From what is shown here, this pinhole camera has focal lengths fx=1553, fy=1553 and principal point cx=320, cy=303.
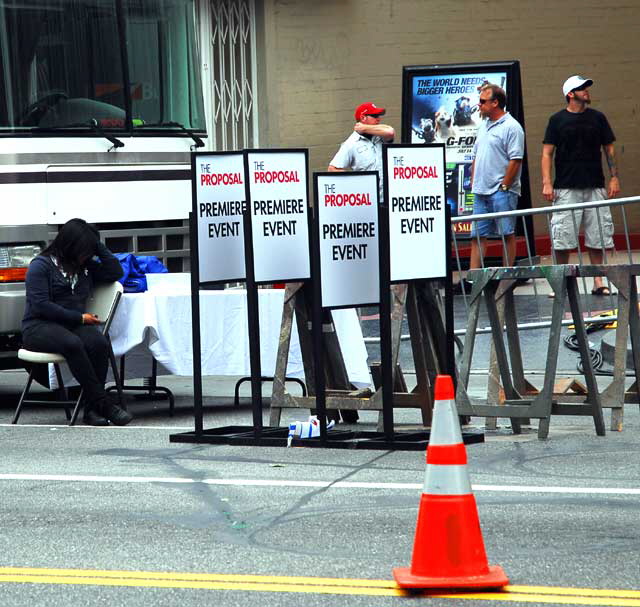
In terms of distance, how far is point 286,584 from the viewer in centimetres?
579

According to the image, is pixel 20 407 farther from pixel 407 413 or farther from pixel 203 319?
pixel 407 413

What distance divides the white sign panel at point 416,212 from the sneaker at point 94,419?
247 centimetres

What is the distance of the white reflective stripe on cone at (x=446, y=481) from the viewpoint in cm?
570

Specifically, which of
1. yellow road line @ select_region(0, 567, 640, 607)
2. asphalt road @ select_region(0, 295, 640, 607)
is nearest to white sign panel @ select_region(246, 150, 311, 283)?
asphalt road @ select_region(0, 295, 640, 607)

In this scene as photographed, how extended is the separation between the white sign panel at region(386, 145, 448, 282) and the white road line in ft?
5.15

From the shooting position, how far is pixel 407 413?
1073 centimetres

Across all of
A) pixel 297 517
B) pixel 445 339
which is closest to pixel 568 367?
pixel 445 339

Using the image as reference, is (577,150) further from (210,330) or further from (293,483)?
(293,483)

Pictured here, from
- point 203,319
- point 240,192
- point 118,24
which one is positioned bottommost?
point 203,319

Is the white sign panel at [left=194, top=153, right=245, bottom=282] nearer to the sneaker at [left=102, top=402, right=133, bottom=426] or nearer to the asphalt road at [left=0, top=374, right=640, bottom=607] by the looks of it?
the asphalt road at [left=0, top=374, right=640, bottom=607]

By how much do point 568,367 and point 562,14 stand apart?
797cm

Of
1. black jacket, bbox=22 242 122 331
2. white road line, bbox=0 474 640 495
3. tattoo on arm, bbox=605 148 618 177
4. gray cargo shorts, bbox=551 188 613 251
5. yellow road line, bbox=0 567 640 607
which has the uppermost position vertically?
tattoo on arm, bbox=605 148 618 177

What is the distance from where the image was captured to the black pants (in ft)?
33.2

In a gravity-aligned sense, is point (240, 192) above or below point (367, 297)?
above
